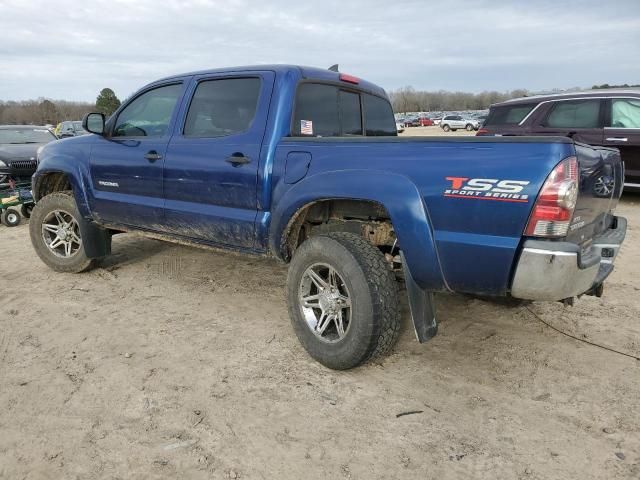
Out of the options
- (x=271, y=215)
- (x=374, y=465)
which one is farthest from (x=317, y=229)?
(x=374, y=465)

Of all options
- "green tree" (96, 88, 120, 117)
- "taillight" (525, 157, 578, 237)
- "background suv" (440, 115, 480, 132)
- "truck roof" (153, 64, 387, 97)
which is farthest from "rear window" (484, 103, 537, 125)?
"green tree" (96, 88, 120, 117)

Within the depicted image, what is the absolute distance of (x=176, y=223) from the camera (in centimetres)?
408

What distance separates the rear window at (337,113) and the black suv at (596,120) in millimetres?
5005

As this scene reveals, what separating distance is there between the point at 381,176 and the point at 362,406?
1.27 meters

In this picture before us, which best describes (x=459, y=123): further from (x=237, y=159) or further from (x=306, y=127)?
(x=237, y=159)

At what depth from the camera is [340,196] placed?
299cm

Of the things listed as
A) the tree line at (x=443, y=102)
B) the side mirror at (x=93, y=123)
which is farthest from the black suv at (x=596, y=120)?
the tree line at (x=443, y=102)

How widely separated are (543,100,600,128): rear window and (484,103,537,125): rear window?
430 mm

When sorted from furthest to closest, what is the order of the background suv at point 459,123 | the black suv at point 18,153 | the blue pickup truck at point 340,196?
the background suv at point 459,123 → the black suv at point 18,153 → the blue pickup truck at point 340,196

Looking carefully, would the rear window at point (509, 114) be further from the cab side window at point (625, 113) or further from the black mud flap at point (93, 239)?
the black mud flap at point (93, 239)

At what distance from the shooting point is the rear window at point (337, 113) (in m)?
3.68

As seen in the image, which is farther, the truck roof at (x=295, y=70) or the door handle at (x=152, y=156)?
the door handle at (x=152, y=156)

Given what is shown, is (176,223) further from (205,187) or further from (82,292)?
(82,292)

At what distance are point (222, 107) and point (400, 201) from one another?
5.97ft
